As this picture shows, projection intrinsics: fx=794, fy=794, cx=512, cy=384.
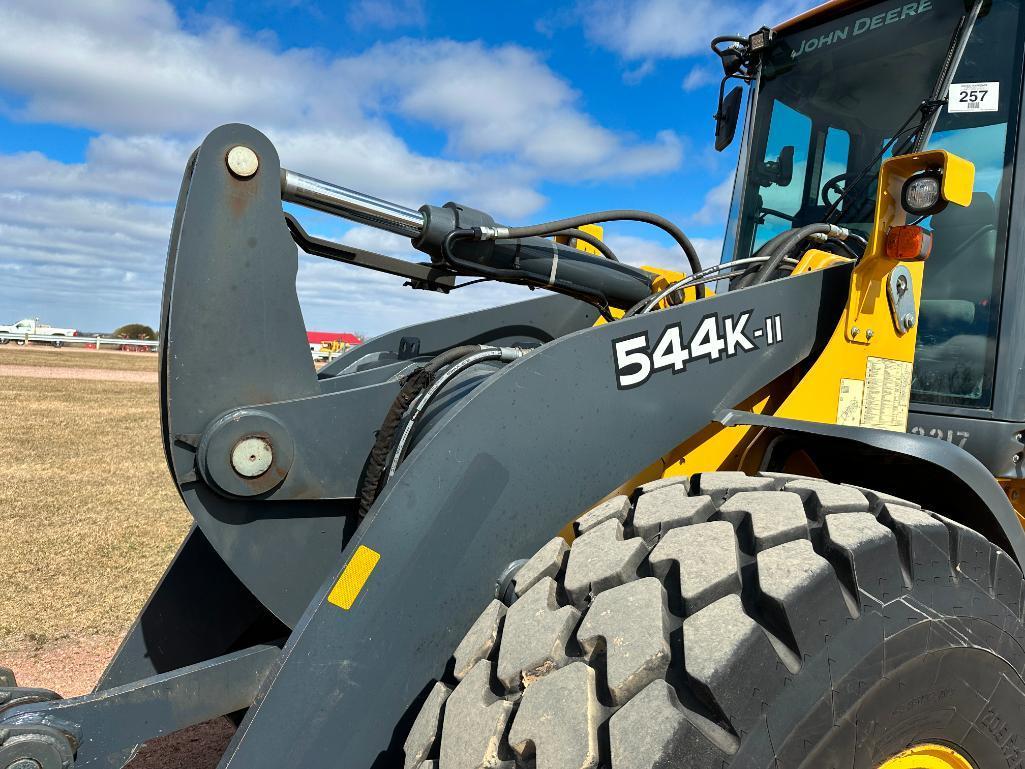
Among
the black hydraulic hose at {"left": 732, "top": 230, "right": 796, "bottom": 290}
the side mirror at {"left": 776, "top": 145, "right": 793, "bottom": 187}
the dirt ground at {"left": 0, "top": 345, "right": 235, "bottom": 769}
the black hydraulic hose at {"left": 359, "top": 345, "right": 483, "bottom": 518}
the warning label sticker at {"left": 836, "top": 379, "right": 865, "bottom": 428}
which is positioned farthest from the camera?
the dirt ground at {"left": 0, "top": 345, "right": 235, "bottom": 769}

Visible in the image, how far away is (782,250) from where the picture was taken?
7.80 feet

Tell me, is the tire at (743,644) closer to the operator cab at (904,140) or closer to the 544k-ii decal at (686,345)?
the 544k-ii decal at (686,345)

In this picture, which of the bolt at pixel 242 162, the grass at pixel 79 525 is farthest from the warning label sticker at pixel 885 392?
the grass at pixel 79 525

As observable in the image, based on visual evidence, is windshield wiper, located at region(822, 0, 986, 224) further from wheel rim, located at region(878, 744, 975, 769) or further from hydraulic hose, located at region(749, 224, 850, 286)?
wheel rim, located at region(878, 744, 975, 769)

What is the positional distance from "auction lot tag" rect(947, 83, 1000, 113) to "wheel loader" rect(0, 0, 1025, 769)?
10 mm

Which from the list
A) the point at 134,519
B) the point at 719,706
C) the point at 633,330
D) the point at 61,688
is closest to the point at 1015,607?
the point at 719,706

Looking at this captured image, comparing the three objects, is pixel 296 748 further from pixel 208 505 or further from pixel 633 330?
pixel 633 330

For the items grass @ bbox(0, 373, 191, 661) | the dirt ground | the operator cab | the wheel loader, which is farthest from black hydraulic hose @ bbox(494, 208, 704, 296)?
grass @ bbox(0, 373, 191, 661)

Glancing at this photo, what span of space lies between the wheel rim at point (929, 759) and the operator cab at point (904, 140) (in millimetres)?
1287

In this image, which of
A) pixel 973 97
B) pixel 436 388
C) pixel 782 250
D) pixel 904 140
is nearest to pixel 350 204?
pixel 436 388

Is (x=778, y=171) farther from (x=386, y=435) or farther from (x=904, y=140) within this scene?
(x=386, y=435)

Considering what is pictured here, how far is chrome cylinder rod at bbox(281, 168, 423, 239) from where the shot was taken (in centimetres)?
205

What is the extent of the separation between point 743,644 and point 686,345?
857 millimetres

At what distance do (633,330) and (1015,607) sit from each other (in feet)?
3.46
